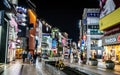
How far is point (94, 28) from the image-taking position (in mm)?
125688

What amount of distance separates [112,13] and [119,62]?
328 inches

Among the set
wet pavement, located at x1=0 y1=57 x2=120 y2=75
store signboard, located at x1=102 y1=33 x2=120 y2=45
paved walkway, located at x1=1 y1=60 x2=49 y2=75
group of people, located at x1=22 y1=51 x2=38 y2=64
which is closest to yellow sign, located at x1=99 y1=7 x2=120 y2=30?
store signboard, located at x1=102 y1=33 x2=120 y2=45

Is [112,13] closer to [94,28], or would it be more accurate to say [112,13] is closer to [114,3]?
[114,3]

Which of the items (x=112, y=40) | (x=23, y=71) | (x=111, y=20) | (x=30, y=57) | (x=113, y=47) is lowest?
(x=23, y=71)

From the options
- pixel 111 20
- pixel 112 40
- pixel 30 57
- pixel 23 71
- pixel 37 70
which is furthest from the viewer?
pixel 30 57

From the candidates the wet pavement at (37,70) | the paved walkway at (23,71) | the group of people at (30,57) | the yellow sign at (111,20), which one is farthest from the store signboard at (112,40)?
the paved walkway at (23,71)

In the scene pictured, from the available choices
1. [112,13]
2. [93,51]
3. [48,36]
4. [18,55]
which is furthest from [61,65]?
[48,36]

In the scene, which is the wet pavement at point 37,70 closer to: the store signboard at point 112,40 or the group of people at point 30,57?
the store signboard at point 112,40

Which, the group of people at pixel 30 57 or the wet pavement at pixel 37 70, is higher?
the group of people at pixel 30 57

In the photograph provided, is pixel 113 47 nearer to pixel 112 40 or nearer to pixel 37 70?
pixel 112 40

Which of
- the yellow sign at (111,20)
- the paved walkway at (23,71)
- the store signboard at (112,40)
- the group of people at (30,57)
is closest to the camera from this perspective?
the paved walkway at (23,71)

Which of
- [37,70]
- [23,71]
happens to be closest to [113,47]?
[37,70]

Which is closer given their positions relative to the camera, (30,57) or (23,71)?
(23,71)

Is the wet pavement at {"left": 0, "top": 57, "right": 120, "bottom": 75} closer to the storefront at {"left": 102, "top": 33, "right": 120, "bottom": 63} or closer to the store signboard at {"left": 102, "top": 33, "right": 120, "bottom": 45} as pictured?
the store signboard at {"left": 102, "top": 33, "right": 120, "bottom": 45}
